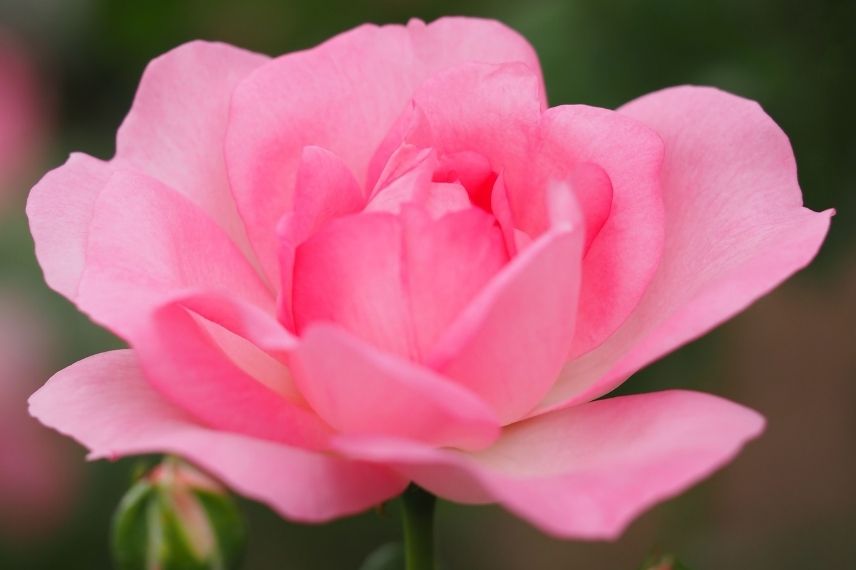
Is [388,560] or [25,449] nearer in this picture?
[388,560]

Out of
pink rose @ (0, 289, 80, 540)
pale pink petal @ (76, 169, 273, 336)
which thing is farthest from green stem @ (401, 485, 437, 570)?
pink rose @ (0, 289, 80, 540)

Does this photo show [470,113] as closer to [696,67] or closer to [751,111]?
[751,111]

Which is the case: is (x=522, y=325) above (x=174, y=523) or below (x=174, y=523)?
above

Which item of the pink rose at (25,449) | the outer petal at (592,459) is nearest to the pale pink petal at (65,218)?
the outer petal at (592,459)

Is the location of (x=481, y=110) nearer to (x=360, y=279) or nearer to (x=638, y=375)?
(x=360, y=279)

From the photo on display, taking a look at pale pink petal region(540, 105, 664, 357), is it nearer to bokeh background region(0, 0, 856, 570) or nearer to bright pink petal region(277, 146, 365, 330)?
bright pink petal region(277, 146, 365, 330)

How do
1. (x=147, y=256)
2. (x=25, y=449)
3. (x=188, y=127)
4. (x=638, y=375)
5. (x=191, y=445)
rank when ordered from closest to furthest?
1. (x=191, y=445)
2. (x=147, y=256)
3. (x=188, y=127)
4. (x=638, y=375)
5. (x=25, y=449)

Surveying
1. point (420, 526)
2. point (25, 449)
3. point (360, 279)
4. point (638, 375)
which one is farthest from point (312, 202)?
point (25, 449)
